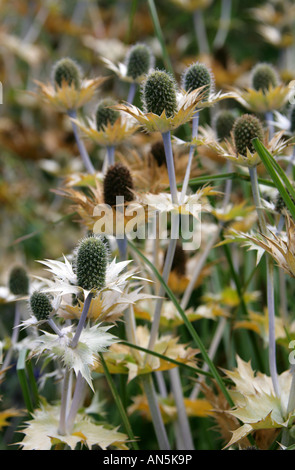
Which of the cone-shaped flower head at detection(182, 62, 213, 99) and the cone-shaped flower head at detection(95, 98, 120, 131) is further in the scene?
the cone-shaped flower head at detection(95, 98, 120, 131)

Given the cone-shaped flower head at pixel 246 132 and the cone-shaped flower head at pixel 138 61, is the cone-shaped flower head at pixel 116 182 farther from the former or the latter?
the cone-shaped flower head at pixel 138 61

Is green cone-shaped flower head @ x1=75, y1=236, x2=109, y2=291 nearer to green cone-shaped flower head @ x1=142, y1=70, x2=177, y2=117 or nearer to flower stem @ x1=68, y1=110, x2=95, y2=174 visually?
green cone-shaped flower head @ x1=142, y1=70, x2=177, y2=117

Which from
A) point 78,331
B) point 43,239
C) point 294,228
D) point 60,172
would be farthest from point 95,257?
point 60,172

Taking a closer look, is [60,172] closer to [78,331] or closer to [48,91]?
[48,91]

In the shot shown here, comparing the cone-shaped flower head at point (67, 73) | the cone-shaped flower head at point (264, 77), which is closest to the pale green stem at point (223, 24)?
the cone-shaped flower head at point (264, 77)

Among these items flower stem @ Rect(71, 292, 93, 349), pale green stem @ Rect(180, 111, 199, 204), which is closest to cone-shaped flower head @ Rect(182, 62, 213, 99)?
pale green stem @ Rect(180, 111, 199, 204)

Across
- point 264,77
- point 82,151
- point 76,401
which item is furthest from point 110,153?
point 76,401

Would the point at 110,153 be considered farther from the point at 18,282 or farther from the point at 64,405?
the point at 64,405
